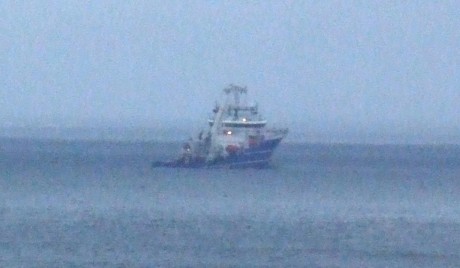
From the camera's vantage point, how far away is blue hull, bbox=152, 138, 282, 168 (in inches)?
2763

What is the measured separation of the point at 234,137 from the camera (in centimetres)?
6862

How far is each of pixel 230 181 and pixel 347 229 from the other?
2454 cm

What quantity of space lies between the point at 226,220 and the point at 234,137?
24.9m

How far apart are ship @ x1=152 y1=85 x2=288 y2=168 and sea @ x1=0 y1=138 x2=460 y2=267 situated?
32.9 inches

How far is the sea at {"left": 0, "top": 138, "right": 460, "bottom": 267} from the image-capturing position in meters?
33.8

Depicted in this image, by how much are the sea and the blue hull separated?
506 mm

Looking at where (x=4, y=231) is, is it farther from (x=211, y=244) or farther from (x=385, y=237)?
(x=385, y=237)

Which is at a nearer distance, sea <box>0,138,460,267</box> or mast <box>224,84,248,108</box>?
sea <box>0,138,460,267</box>

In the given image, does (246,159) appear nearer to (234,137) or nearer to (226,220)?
(234,137)

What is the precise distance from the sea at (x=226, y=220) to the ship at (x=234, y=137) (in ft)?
2.74

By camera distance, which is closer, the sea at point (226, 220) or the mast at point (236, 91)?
the sea at point (226, 220)

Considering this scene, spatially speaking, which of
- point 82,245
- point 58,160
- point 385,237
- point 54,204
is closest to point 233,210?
point 54,204

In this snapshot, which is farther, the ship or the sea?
the ship

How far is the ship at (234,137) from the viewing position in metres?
68.7
